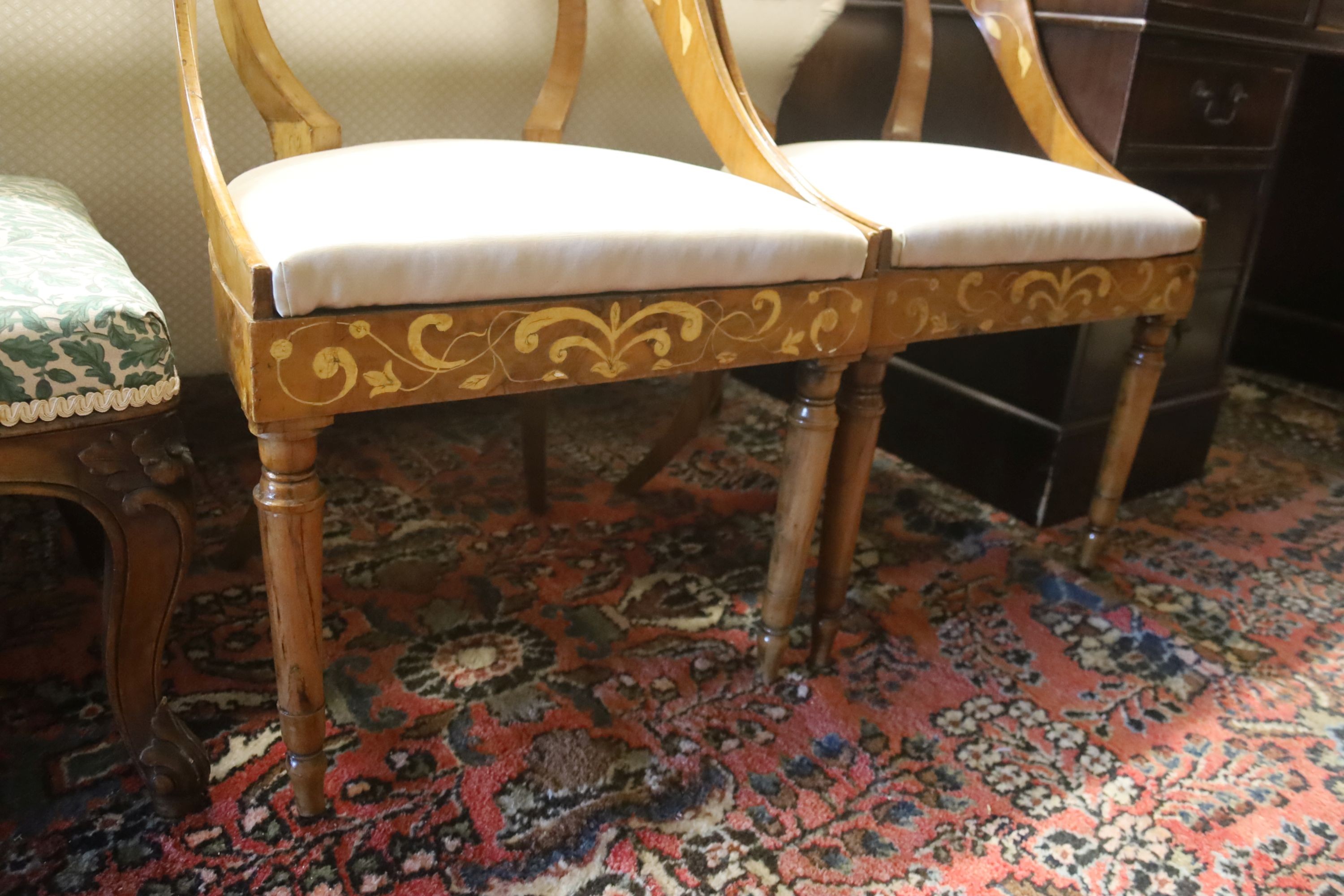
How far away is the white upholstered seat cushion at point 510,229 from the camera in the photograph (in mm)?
614

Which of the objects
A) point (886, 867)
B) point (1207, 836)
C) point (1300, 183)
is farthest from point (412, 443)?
point (1300, 183)

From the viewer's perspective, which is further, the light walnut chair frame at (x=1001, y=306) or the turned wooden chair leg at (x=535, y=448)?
the turned wooden chair leg at (x=535, y=448)

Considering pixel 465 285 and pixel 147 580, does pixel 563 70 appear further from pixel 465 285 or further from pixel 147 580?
pixel 147 580

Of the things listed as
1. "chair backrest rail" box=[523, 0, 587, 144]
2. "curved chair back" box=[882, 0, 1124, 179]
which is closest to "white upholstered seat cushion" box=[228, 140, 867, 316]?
"chair backrest rail" box=[523, 0, 587, 144]

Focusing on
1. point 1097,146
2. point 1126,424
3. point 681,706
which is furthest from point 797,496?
point 1097,146

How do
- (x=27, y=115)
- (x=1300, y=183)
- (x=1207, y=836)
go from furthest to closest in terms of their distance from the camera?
(x=1300, y=183) → (x=27, y=115) → (x=1207, y=836)

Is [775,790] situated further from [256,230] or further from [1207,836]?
[256,230]

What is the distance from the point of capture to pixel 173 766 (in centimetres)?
76

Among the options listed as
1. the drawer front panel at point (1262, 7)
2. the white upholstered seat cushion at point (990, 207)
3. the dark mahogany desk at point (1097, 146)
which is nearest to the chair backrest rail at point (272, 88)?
the white upholstered seat cushion at point (990, 207)

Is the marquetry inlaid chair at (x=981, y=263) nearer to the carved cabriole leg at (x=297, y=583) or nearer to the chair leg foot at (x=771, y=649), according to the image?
the chair leg foot at (x=771, y=649)

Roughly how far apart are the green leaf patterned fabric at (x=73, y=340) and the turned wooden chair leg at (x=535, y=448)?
560 mm

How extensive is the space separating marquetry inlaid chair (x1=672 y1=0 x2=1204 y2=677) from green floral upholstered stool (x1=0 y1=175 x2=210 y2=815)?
538 mm

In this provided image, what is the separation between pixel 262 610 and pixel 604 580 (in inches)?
15.1

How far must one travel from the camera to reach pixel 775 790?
34.1 inches
